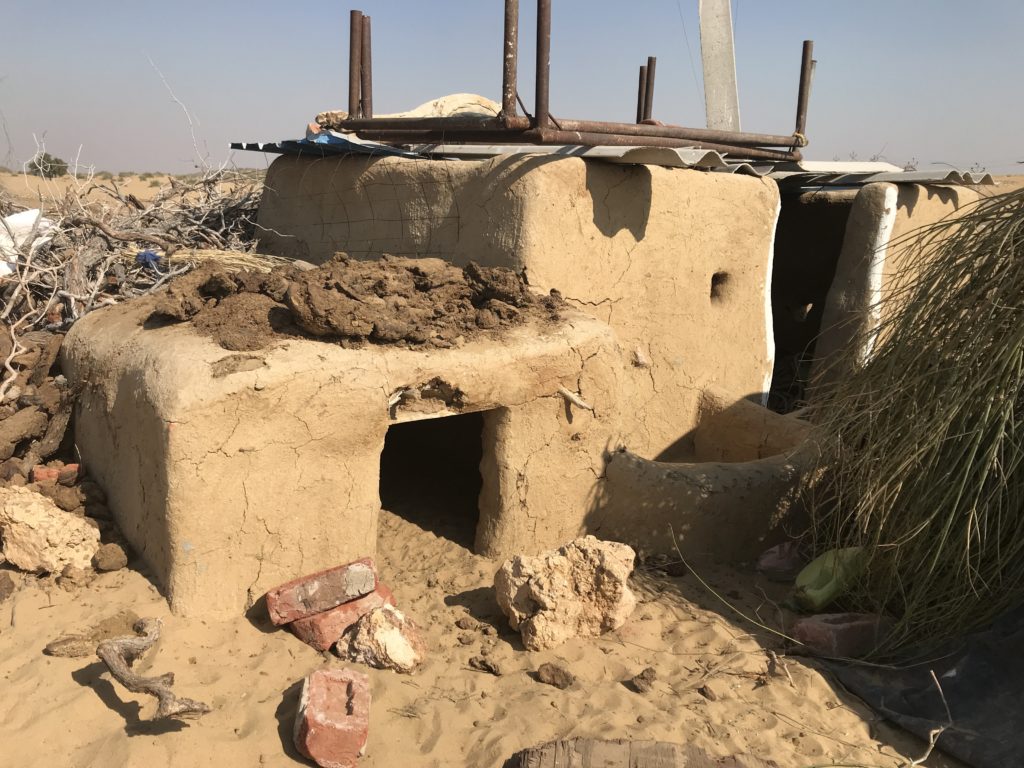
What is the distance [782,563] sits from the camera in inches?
188

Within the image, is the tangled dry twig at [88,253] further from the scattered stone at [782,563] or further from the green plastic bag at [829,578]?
the green plastic bag at [829,578]

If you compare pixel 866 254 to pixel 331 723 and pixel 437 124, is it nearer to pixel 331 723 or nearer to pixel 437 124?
pixel 437 124

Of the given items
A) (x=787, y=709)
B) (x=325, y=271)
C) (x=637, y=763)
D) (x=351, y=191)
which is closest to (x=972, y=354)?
(x=787, y=709)

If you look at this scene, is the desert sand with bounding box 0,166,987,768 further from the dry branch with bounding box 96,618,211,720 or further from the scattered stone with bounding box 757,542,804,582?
the scattered stone with bounding box 757,542,804,582

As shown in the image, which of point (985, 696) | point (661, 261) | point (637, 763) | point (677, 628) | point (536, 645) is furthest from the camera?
point (661, 261)

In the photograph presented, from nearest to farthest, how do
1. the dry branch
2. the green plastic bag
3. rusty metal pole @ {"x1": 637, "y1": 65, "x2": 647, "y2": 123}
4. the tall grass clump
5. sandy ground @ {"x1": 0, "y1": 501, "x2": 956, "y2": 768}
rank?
the dry branch
sandy ground @ {"x1": 0, "y1": 501, "x2": 956, "y2": 768}
the tall grass clump
the green plastic bag
rusty metal pole @ {"x1": 637, "y1": 65, "x2": 647, "y2": 123}

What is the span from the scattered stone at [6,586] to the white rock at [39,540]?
7cm

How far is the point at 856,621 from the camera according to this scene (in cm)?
394

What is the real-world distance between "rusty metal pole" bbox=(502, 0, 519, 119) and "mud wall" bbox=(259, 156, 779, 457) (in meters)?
0.31

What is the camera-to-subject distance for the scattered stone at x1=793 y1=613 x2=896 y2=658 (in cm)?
386

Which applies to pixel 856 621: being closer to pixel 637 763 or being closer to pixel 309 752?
pixel 637 763

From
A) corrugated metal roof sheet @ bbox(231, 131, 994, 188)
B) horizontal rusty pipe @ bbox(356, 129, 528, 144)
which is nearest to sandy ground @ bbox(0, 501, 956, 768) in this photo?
corrugated metal roof sheet @ bbox(231, 131, 994, 188)

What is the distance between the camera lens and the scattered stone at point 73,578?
3.77 meters

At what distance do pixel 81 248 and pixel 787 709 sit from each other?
5467 millimetres
